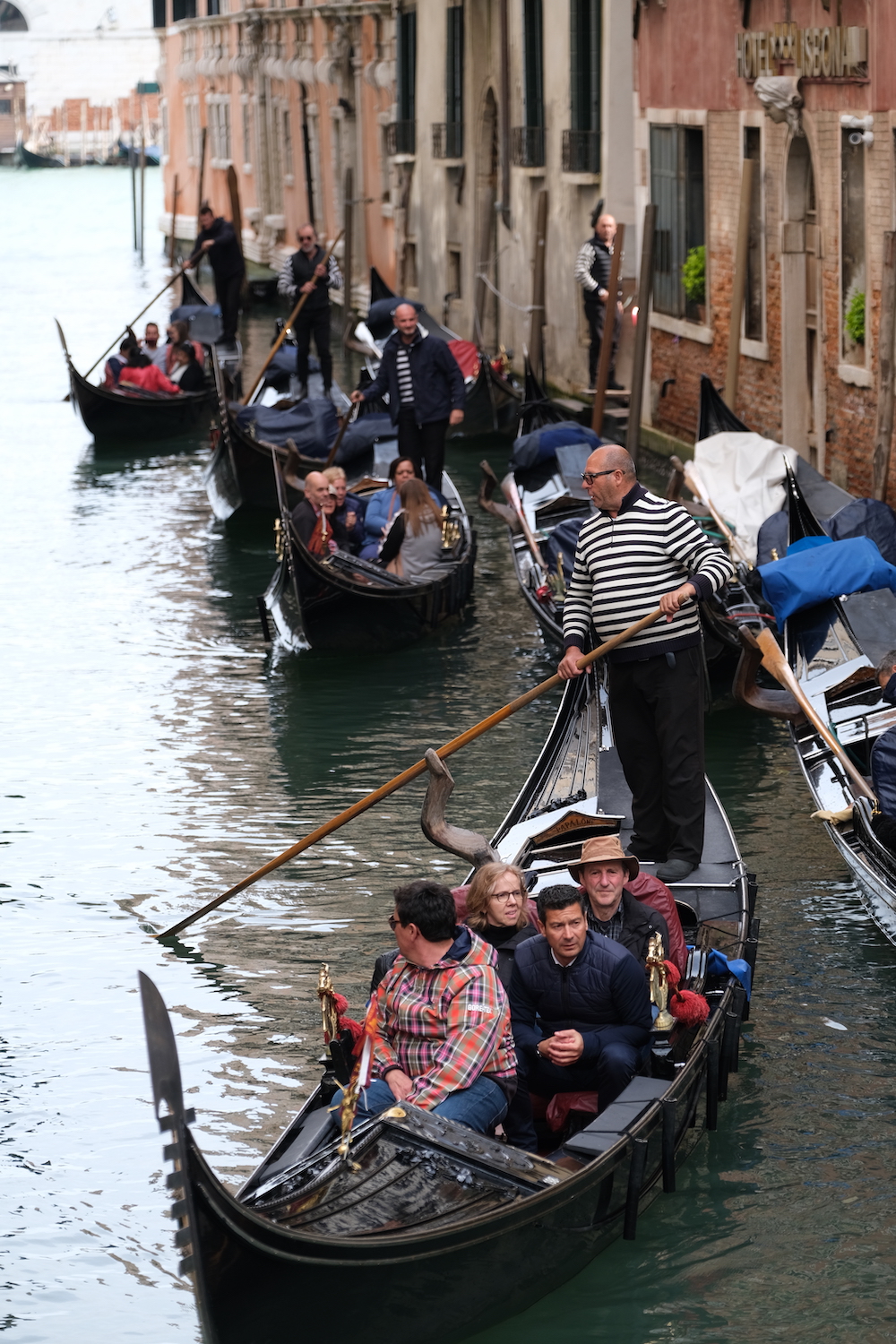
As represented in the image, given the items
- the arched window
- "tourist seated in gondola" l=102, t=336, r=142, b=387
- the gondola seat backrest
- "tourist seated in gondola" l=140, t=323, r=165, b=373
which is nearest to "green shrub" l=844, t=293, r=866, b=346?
the gondola seat backrest

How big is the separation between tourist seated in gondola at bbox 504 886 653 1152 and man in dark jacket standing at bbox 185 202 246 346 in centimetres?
1152

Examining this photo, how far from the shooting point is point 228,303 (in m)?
15.0

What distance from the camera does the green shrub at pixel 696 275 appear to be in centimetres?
994

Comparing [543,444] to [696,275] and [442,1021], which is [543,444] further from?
[442,1021]

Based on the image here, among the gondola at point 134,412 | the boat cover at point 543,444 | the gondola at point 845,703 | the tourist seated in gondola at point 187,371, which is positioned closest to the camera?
the gondola at point 845,703

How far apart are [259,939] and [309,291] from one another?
8.01m

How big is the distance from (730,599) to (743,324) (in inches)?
119

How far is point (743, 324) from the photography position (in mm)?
9445

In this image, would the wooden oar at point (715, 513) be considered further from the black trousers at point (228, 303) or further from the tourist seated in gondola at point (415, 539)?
the black trousers at point (228, 303)

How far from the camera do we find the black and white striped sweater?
14.0 feet

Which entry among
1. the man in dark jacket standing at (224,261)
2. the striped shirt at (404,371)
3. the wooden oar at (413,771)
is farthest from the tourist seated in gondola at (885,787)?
the man in dark jacket standing at (224,261)

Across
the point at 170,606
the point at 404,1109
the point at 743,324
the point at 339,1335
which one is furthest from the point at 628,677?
the point at 743,324

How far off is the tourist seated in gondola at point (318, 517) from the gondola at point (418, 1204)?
3709 millimetres

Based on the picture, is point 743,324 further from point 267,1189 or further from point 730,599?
point 267,1189
